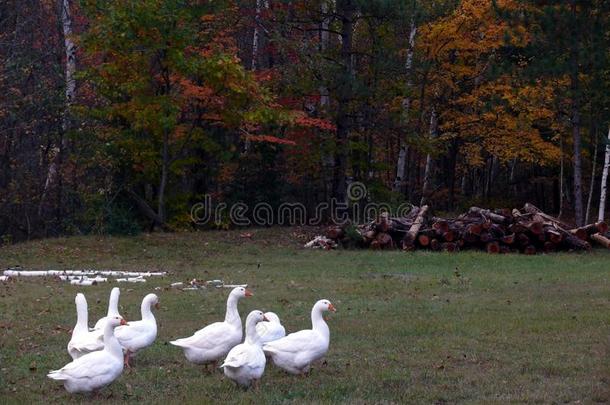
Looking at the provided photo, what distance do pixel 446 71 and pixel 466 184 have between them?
39.6ft

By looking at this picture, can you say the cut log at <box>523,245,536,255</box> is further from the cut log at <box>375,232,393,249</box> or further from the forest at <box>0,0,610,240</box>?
the forest at <box>0,0,610,240</box>

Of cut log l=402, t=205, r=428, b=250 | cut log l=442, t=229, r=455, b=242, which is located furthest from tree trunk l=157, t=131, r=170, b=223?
cut log l=442, t=229, r=455, b=242

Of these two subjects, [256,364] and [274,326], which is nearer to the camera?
[256,364]

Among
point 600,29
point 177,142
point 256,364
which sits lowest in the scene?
point 256,364

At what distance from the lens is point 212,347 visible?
32.8 ft

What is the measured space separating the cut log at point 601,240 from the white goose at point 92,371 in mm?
20142

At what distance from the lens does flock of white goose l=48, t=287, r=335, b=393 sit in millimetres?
8711

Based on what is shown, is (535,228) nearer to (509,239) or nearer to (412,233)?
(509,239)

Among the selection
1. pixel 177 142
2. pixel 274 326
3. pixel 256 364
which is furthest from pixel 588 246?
pixel 256 364

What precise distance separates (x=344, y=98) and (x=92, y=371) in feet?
79.5

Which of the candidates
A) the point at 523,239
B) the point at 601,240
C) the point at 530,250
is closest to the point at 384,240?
the point at 523,239

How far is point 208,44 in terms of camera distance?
30422 millimetres

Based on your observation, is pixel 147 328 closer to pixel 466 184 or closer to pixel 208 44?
pixel 208 44

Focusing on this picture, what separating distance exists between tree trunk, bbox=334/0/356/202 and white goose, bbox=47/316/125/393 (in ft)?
75.5
